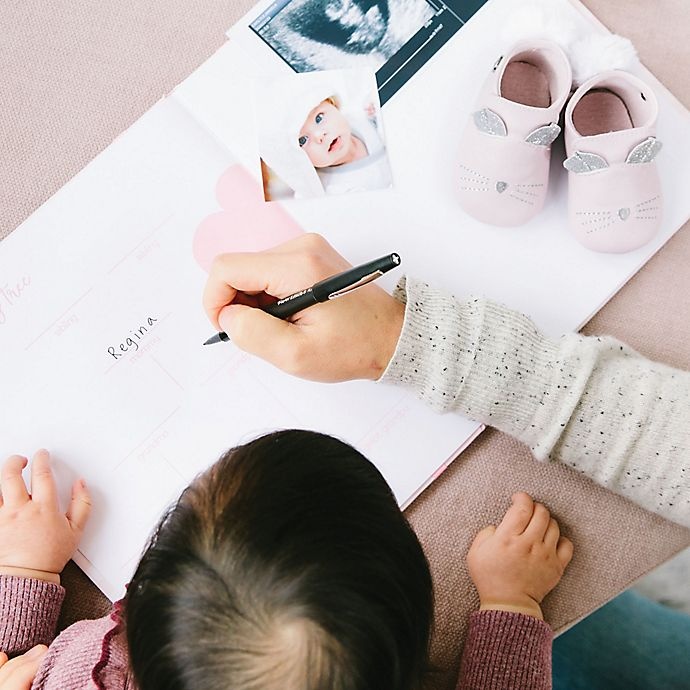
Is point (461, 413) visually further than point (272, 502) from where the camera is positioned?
Yes

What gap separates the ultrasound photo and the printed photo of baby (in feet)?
0.04

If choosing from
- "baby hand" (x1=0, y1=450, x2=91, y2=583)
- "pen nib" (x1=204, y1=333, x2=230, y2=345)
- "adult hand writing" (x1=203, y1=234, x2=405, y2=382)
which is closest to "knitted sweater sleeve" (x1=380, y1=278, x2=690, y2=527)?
"adult hand writing" (x1=203, y1=234, x2=405, y2=382)

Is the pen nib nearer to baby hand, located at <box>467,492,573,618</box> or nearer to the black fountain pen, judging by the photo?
the black fountain pen

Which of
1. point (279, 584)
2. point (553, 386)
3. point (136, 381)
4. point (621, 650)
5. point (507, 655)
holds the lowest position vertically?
point (621, 650)

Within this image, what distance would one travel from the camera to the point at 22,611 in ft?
1.92

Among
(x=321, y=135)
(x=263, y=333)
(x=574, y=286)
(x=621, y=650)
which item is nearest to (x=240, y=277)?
(x=263, y=333)

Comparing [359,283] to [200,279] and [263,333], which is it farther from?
[200,279]

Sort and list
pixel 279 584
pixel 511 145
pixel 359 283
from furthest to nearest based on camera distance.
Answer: pixel 511 145
pixel 359 283
pixel 279 584

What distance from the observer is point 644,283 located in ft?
2.06

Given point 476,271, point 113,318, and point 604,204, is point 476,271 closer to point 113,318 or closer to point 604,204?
point 604,204

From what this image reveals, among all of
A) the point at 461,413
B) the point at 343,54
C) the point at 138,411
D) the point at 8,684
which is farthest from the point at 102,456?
the point at 343,54

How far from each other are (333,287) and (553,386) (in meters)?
0.19

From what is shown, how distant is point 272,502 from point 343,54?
1.40 ft

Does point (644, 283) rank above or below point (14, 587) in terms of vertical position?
below
